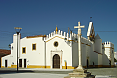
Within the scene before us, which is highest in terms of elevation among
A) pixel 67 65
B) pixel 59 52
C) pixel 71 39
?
pixel 71 39

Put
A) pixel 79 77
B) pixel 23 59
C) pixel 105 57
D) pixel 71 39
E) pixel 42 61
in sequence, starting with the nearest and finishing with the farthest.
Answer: pixel 79 77 < pixel 71 39 < pixel 42 61 < pixel 23 59 < pixel 105 57

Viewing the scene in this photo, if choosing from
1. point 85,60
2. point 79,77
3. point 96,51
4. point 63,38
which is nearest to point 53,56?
point 63,38

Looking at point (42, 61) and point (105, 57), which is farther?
point (105, 57)

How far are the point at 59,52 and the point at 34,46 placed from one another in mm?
6011

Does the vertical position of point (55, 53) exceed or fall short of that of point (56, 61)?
it exceeds it

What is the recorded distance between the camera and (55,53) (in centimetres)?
3095

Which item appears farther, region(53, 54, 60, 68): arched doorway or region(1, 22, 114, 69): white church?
region(53, 54, 60, 68): arched doorway

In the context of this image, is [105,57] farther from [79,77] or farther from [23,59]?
[79,77]

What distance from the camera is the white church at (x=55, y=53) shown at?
98.4 feet

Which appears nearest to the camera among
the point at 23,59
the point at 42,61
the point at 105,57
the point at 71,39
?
the point at 71,39

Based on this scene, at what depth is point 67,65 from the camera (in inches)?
1168

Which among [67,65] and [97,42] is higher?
[97,42]

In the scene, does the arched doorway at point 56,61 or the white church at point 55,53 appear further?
the arched doorway at point 56,61

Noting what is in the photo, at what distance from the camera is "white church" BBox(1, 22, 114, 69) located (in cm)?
2999
